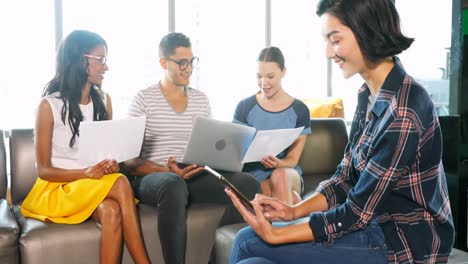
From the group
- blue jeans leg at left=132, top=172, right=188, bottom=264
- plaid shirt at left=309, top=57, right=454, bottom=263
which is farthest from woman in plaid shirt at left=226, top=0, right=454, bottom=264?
blue jeans leg at left=132, top=172, right=188, bottom=264

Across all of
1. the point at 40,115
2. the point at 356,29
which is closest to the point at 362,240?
the point at 356,29

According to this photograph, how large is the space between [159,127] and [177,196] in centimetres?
49

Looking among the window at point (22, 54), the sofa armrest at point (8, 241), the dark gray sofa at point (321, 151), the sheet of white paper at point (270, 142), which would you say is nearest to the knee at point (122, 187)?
the sofa armrest at point (8, 241)

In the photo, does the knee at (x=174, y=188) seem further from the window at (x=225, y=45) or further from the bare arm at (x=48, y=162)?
the window at (x=225, y=45)

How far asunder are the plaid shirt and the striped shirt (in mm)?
1407

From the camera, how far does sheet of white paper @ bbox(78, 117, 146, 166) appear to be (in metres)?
2.00

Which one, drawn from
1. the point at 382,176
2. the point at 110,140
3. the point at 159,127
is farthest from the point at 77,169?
the point at 382,176

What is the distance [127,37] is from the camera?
5.47m

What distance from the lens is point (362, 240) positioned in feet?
4.06

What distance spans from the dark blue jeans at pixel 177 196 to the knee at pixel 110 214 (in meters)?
0.18

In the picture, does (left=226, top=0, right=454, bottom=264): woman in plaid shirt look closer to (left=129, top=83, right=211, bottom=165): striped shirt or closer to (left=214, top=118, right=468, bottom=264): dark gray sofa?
(left=129, top=83, right=211, bottom=165): striped shirt

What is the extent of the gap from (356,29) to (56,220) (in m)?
1.49

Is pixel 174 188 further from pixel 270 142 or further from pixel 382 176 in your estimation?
pixel 382 176

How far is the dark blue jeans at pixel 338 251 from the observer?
4.00 feet
